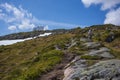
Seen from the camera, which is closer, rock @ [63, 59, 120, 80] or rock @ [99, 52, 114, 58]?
rock @ [63, 59, 120, 80]

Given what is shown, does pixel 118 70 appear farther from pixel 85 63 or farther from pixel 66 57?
pixel 66 57

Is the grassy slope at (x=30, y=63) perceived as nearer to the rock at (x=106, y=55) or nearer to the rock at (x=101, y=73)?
the rock at (x=106, y=55)

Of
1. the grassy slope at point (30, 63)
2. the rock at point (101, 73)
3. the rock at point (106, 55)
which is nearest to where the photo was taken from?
the rock at point (101, 73)

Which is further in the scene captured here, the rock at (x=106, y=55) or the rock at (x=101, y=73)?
the rock at (x=106, y=55)

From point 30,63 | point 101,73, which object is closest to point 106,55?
point 101,73

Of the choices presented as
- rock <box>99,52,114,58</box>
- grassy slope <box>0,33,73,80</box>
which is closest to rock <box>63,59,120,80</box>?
grassy slope <box>0,33,73,80</box>

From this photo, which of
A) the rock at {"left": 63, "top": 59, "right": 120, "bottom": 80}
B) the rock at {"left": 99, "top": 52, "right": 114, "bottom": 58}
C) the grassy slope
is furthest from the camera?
the rock at {"left": 99, "top": 52, "right": 114, "bottom": 58}

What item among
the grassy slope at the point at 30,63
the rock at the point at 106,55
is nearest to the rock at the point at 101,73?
the grassy slope at the point at 30,63

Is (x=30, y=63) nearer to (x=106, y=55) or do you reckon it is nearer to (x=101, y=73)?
(x=106, y=55)

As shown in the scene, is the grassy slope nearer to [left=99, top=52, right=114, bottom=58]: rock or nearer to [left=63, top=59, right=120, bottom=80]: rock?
[left=99, top=52, right=114, bottom=58]: rock

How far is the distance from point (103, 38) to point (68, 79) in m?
50.2

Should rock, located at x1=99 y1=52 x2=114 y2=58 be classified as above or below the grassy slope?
above

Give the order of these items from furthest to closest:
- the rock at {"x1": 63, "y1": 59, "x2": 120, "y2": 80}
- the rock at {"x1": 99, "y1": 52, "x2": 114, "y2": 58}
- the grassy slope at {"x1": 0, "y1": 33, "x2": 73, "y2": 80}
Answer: the rock at {"x1": 99, "y1": 52, "x2": 114, "y2": 58}, the grassy slope at {"x1": 0, "y1": 33, "x2": 73, "y2": 80}, the rock at {"x1": 63, "y1": 59, "x2": 120, "y2": 80}

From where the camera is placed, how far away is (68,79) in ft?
78.4
